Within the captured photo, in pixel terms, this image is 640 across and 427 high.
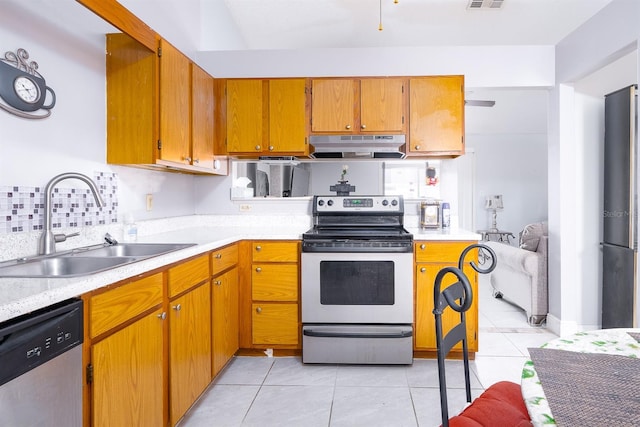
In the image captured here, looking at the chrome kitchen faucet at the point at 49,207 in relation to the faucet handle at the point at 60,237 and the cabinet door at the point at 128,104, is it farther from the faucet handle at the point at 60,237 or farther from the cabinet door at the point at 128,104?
the cabinet door at the point at 128,104

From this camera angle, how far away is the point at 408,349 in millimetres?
2578

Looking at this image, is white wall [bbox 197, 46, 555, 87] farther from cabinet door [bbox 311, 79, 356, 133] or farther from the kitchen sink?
the kitchen sink

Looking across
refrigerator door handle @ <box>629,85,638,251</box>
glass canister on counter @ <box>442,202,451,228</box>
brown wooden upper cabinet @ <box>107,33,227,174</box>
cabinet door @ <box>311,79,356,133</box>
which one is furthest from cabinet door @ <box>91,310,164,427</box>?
refrigerator door handle @ <box>629,85,638,251</box>

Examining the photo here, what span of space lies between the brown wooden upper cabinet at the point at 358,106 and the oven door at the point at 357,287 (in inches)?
39.1

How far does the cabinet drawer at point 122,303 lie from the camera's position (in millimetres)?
1219

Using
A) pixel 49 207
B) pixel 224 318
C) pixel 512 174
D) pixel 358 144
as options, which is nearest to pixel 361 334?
pixel 224 318

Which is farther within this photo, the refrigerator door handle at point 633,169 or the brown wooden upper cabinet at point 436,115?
the brown wooden upper cabinet at point 436,115

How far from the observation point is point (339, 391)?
229 cm

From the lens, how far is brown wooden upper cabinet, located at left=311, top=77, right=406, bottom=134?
116 inches

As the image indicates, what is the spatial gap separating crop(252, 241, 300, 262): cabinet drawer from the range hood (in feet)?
2.72

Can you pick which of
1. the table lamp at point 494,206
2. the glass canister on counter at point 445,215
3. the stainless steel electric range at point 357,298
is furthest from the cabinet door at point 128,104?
the table lamp at point 494,206

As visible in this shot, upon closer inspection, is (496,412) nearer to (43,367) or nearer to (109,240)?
(43,367)

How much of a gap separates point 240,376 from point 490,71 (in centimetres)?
300

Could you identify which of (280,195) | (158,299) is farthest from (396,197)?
(158,299)
